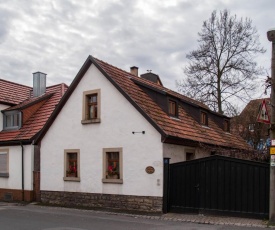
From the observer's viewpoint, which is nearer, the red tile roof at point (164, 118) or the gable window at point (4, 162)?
the red tile roof at point (164, 118)

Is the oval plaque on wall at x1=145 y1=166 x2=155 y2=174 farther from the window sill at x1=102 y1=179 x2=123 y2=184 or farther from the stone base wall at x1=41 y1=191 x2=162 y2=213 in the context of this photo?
the window sill at x1=102 y1=179 x2=123 y2=184

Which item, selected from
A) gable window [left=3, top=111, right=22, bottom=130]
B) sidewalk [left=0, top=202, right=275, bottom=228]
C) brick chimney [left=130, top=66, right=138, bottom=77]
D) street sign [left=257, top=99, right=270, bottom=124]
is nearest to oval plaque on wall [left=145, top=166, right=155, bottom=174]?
sidewalk [left=0, top=202, right=275, bottom=228]

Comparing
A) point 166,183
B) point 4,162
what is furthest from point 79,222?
point 4,162

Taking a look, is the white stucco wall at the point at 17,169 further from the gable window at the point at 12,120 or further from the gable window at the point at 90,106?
the gable window at the point at 90,106

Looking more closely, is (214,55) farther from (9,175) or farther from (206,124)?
(9,175)

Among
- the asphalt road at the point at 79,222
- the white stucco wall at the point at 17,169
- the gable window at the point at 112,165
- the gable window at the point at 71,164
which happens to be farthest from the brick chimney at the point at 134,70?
the asphalt road at the point at 79,222

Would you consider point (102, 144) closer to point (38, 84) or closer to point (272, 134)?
point (272, 134)

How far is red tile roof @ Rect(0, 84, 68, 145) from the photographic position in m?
21.5

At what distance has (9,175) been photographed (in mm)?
21734

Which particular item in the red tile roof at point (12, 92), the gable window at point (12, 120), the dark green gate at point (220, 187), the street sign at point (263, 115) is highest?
the red tile roof at point (12, 92)

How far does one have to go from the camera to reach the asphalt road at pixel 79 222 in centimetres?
1227

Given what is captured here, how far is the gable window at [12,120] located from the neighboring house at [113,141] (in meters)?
3.22

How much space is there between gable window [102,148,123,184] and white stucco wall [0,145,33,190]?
5144 millimetres

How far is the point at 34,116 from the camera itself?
76.9 ft
